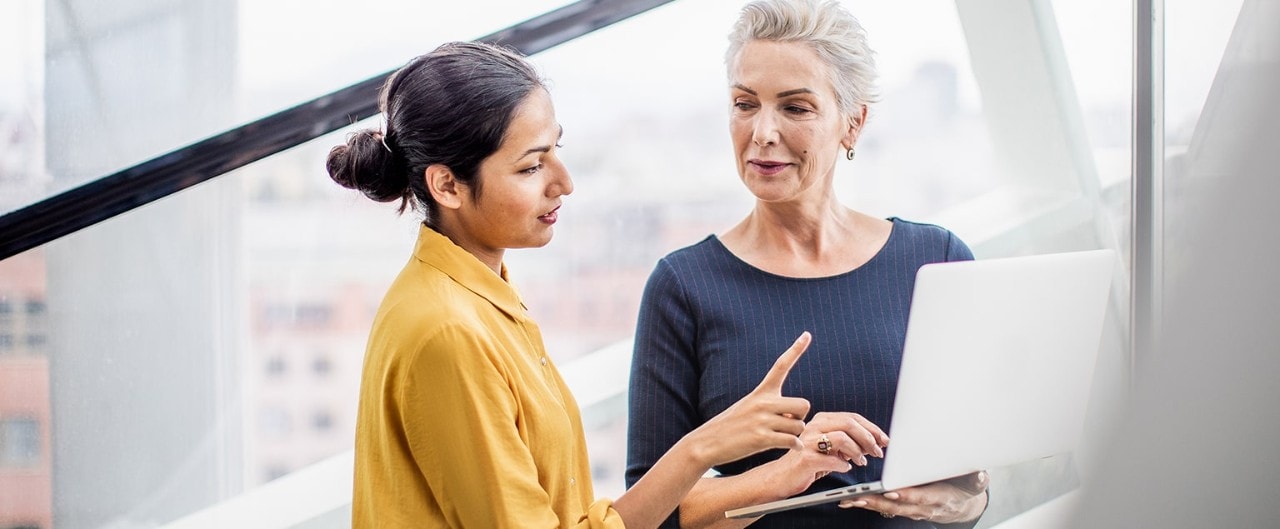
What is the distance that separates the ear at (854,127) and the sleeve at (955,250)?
0.68ft

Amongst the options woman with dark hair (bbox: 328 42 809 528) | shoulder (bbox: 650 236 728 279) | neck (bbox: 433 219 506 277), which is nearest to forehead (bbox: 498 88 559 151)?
woman with dark hair (bbox: 328 42 809 528)

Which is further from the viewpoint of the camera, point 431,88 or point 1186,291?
point 431,88

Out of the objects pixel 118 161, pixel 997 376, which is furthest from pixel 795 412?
pixel 118 161

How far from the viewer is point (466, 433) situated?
3.31ft

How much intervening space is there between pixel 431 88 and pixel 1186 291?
98cm

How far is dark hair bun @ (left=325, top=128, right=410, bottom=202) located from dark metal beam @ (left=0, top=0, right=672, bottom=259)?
0.96 ft

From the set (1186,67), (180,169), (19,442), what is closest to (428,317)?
(180,169)

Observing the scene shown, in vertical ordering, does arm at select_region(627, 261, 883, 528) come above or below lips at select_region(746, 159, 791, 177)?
below

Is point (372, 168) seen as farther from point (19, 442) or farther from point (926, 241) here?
point (19, 442)

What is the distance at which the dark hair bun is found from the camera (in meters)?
1.17

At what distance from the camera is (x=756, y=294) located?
1.48 m

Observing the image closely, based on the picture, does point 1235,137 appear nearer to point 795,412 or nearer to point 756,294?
point 795,412

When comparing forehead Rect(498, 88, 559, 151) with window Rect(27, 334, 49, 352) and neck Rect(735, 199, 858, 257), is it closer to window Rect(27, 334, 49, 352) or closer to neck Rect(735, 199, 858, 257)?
neck Rect(735, 199, 858, 257)

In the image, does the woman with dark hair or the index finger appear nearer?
the woman with dark hair
